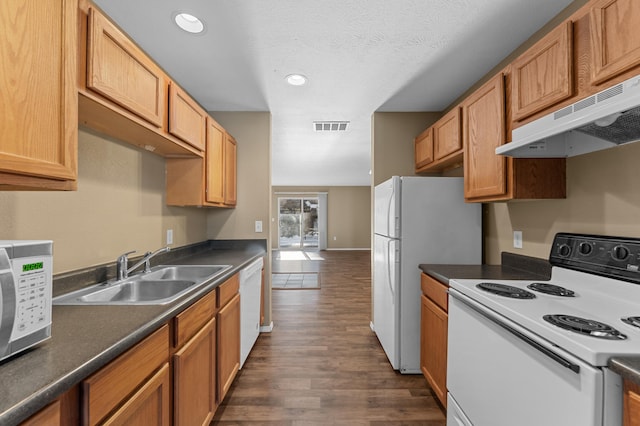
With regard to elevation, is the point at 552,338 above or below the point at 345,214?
below

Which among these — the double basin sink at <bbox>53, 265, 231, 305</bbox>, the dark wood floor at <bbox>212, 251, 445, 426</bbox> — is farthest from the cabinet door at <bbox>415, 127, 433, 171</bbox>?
the double basin sink at <bbox>53, 265, 231, 305</bbox>

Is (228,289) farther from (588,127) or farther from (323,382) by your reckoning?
(588,127)

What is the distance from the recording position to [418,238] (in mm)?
2271

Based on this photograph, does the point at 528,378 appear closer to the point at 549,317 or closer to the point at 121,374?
the point at 549,317

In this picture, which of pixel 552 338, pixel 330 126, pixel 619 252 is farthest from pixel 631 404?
pixel 330 126

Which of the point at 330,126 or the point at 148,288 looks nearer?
the point at 148,288

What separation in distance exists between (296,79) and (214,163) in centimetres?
102

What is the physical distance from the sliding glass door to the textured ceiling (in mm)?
7206

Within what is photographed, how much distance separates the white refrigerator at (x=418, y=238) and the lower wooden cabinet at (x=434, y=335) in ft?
0.40

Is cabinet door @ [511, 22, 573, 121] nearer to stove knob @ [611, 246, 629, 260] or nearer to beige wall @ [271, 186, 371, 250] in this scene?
stove knob @ [611, 246, 629, 260]

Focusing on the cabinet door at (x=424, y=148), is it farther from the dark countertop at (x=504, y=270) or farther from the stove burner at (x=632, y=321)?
the stove burner at (x=632, y=321)

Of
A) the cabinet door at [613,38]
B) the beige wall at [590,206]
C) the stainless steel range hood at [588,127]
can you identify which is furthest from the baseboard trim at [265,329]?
the cabinet door at [613,38]

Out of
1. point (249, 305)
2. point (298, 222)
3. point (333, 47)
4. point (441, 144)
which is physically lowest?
point (249, 305)

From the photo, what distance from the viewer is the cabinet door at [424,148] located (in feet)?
8.85
